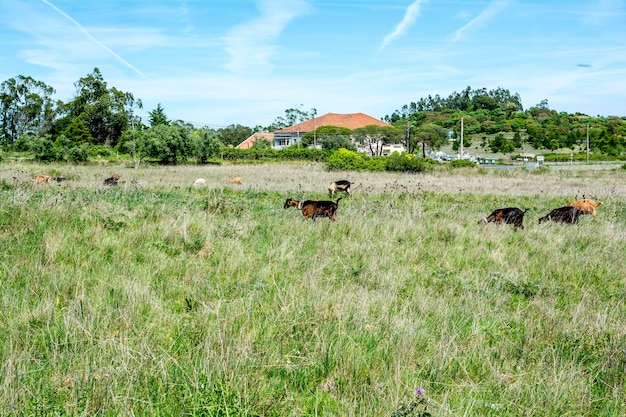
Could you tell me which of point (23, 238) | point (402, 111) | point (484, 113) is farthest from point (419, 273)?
point (402, 111)

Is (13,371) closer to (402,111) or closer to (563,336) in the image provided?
(563,336)

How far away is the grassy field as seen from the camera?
261 centimetres

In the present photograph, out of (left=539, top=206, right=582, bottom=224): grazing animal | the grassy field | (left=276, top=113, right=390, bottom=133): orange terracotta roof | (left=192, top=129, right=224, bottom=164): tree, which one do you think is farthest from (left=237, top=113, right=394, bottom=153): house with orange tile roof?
the grassy field

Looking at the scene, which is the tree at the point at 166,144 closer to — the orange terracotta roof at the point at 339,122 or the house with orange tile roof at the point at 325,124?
the house with orange tile roof at the point at 325,124

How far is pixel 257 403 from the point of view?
2518 millimetres

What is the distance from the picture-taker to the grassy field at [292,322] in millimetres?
2605

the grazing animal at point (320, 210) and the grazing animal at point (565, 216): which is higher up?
the grazing animal at point (320, 210)

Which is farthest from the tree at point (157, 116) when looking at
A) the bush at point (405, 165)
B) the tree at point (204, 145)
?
the bush at point (405, 165)

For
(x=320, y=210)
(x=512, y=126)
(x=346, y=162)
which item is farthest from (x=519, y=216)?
(x=512, y=126)

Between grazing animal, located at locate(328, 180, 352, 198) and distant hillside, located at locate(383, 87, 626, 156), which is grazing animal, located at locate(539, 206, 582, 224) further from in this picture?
distant hillside, located at locate(383, 87, 626, 156)

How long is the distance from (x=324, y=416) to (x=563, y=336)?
97.0 inches

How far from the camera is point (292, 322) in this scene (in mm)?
3598

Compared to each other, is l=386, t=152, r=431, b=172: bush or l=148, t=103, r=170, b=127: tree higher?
l=148, t=103, r=170, b=127: tree

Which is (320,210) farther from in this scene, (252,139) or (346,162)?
(252,139)
